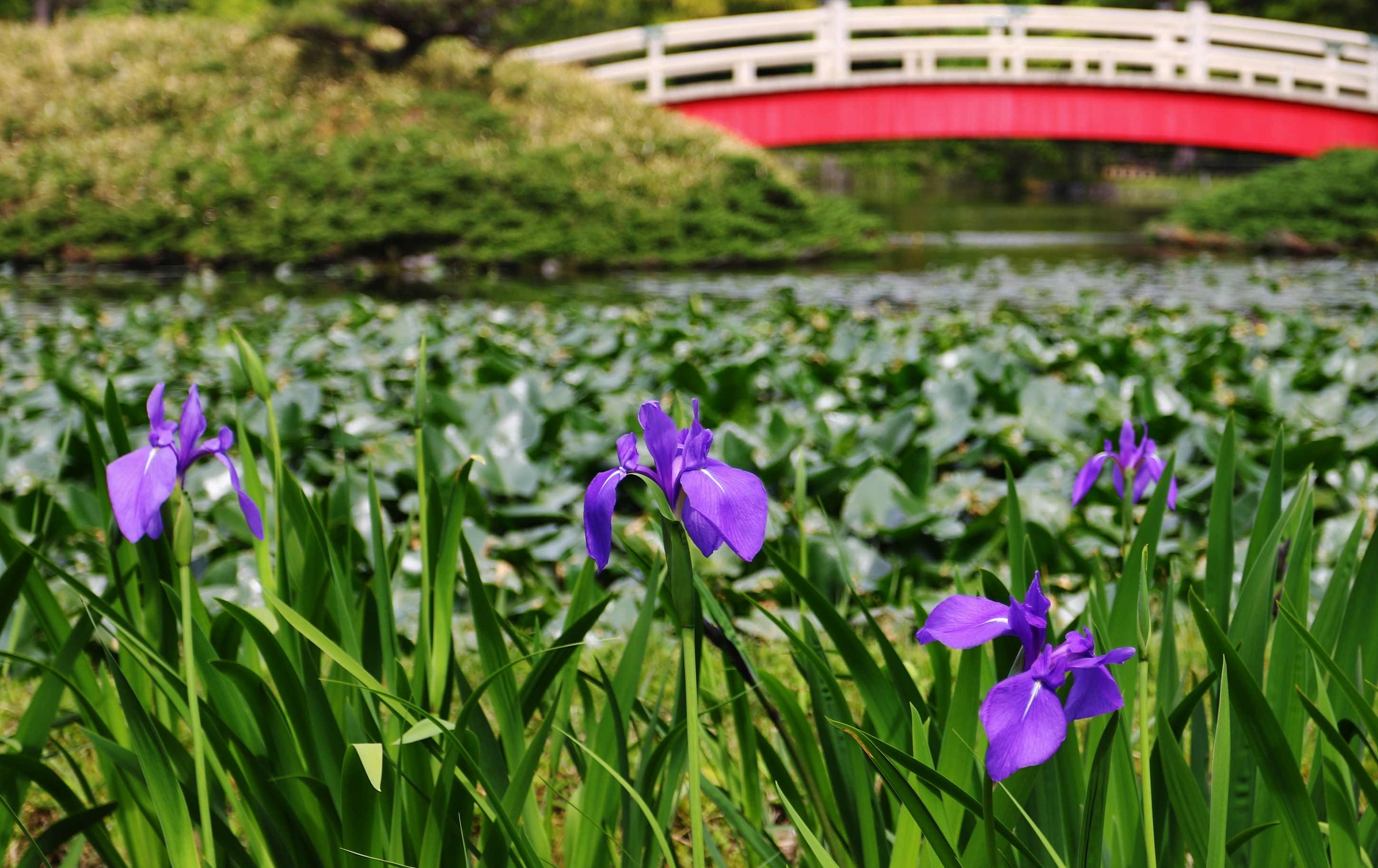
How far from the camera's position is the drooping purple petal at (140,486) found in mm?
757

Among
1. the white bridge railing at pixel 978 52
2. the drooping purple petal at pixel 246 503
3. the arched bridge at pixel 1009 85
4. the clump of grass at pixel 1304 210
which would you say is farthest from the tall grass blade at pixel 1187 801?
the arched bridge at pixel 1009 85

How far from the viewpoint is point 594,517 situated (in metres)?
0.60

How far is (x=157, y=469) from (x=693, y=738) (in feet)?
1.59

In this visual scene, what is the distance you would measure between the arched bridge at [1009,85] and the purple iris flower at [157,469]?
16.8 m

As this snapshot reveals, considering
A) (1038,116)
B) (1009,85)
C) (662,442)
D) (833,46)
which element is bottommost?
(662,442)

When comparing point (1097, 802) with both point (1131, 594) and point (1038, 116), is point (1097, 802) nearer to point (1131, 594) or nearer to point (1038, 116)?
point (1131, 594)

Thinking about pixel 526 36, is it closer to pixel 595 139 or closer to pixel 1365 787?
pixel 595 139

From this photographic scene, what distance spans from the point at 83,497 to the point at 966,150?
40366 millimetres

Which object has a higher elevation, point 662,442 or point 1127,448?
point 662,442

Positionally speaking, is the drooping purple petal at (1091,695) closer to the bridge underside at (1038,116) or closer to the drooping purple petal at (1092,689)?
the drooping purple petal at (1092,689)

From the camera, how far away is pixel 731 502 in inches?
23.3

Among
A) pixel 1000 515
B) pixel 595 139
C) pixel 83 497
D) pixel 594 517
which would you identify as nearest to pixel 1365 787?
pixel 594 517

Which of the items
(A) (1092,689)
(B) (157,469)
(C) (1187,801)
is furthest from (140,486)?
(C) (1187,801)

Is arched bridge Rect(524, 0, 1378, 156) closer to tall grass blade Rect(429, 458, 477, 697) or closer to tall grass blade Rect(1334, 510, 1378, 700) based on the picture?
tall grass blade Rect(429, 458, 477, 697)
